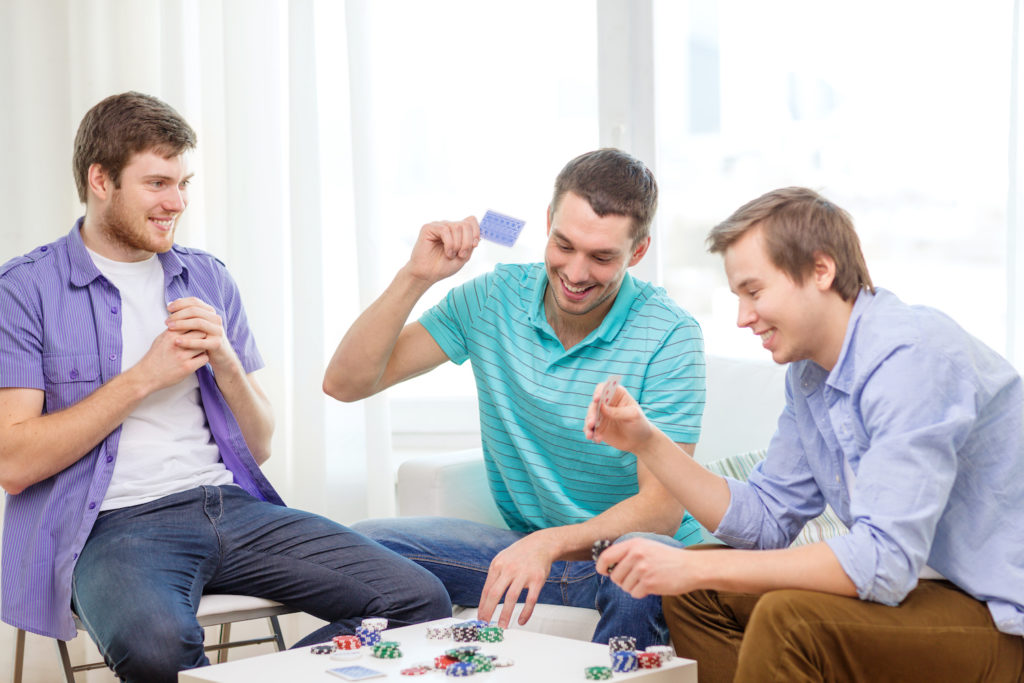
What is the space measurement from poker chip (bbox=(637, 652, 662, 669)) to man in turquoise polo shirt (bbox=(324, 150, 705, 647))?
1.34ft

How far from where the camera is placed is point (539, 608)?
2.04m

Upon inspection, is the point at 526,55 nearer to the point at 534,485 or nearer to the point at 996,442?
the point at 534,485

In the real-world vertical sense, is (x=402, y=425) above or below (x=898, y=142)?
below

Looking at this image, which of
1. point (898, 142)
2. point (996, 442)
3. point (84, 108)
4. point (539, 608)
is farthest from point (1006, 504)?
point (84, 108)

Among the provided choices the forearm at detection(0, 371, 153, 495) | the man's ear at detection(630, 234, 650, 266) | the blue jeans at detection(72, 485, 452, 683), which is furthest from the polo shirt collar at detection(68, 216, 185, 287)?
the man's ear at detection(630, 234, 650, 266)

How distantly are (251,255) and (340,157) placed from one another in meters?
0.38

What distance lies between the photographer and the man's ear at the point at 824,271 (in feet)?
5.24

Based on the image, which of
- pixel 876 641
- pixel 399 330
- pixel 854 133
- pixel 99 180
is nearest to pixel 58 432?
pixel 99 180

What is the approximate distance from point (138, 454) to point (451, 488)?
0.69 m

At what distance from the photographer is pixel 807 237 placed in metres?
1.59

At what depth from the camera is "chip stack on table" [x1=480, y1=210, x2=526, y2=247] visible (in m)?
2.12

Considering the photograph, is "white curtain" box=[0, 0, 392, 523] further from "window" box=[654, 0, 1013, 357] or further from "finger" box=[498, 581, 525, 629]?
"finger" box=[498, 581, 525, 629]

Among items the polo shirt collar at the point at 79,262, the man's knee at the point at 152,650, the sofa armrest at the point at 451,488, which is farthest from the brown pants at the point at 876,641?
the polo shirt collar at the point at 79,262

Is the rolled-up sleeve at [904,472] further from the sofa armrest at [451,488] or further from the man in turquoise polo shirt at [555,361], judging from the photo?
the sofa armrest at [451,488]
